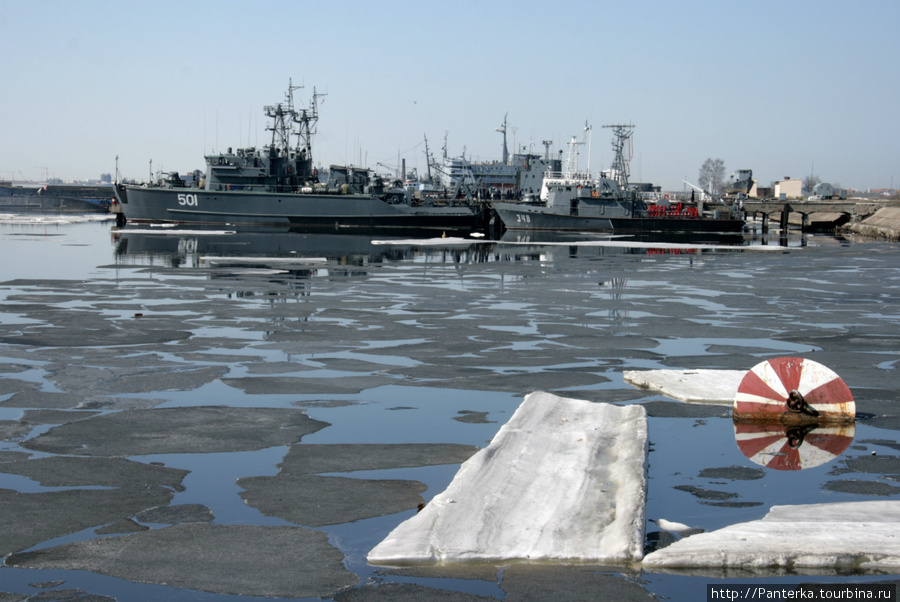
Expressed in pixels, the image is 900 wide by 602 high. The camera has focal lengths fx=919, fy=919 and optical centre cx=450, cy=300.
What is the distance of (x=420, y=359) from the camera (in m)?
12.2

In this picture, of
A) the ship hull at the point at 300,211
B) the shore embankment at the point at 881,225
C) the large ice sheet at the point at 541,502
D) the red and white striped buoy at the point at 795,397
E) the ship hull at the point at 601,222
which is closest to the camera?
the large ice sheet at the point at 541,502

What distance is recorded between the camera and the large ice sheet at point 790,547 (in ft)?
Answer: 17.4

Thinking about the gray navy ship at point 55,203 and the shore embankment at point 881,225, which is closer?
the shore embankment at point 881,225

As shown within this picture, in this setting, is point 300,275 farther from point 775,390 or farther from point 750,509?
point 750,509

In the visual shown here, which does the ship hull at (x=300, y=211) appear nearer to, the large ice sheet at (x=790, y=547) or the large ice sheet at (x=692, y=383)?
the large ice sheet at (x=692, y=383)

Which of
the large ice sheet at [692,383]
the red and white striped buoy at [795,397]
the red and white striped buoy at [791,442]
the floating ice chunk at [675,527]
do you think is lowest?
the floating ice chunk at [675,527]

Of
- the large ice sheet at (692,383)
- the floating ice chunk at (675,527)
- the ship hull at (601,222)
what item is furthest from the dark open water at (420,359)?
the ship hull at (601,222)

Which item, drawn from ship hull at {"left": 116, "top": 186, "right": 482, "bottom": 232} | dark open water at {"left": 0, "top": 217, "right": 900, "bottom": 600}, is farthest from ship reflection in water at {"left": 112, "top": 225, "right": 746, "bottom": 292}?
ship hull at {"left": 116, "top": 186, "right": 482, "bottom": 232}

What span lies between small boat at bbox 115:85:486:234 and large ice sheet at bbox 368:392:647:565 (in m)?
60.1

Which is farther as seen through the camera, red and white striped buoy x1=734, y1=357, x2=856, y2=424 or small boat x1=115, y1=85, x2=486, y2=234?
small boat x1=115, y1=85, x2=486, y2=234

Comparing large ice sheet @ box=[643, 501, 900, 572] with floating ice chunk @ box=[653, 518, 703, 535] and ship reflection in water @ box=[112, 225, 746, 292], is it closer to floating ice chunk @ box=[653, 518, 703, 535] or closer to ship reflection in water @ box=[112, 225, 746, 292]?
floating ice chunk @ box=[653, 518, 703, 535]

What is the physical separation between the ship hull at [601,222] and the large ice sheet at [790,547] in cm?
6118

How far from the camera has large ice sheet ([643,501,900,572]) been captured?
5.30 m

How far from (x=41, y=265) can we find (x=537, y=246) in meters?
A: 24.7
